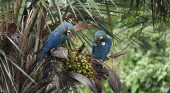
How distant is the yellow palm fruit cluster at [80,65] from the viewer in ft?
10.5

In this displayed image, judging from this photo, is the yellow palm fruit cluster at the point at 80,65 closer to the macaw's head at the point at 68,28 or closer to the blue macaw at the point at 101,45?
the macaw's head at the point at 68,28

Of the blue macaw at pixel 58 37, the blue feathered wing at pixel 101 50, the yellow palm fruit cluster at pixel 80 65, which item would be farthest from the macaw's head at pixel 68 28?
the blue feathered wing at pixel 101 50

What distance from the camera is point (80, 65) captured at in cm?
324

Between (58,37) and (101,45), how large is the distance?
46 centimetres

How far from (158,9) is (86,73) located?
59.4 inches

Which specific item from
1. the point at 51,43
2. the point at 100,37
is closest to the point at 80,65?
the point at 51,43

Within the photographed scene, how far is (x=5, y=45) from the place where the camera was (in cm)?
336

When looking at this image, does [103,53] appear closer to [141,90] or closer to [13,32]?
[13,32]

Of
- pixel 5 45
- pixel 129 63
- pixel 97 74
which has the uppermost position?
pixel 5 45

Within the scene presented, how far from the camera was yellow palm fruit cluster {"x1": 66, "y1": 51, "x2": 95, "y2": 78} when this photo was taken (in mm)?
3211

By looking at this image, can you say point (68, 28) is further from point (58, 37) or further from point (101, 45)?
point (101, 45)

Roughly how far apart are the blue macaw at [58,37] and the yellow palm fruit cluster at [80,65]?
18 centimetres

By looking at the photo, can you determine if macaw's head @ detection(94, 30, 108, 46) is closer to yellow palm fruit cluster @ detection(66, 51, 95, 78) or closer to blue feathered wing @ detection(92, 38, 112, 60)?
blue feathered wing @ detection(92, 38, 112, 60)

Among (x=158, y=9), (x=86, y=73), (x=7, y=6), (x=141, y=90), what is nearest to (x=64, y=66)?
(x=86, y=73)
